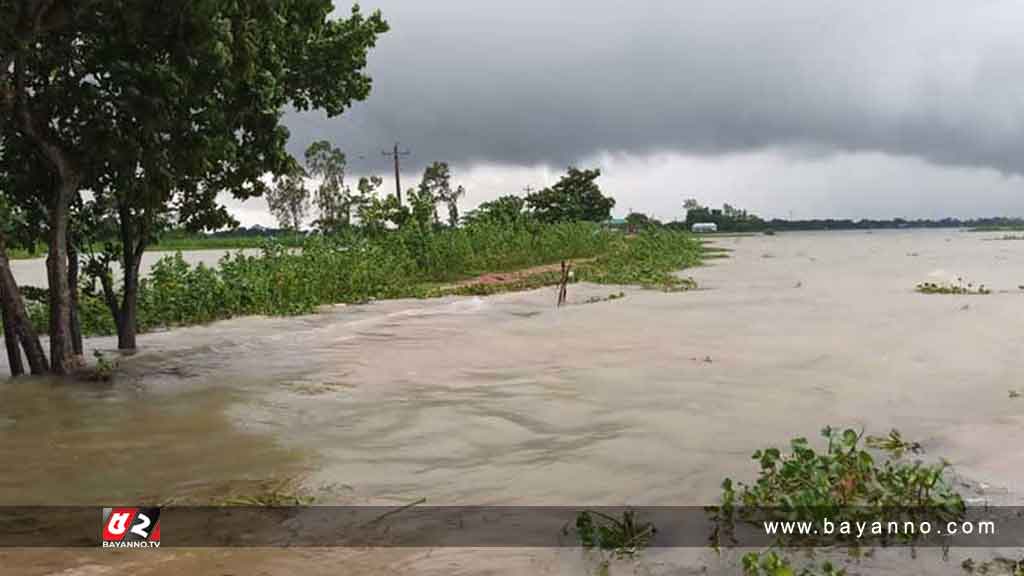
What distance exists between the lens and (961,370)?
9.27 m

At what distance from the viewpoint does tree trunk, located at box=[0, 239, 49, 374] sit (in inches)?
332

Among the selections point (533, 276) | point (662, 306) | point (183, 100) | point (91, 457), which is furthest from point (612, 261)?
point (91, 457)

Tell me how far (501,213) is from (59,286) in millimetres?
27128

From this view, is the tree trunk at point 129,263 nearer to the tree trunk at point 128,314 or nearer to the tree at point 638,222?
the tree trunk at point 128,314

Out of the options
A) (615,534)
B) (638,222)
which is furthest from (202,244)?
(615,534)

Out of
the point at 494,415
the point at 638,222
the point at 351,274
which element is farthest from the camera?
the point at 638,222

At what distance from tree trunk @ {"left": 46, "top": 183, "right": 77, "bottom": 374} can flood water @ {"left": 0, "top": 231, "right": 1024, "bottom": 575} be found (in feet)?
1.34

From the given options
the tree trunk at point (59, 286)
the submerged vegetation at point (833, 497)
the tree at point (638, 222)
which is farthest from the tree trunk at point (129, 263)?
the tree at point (638, 222)

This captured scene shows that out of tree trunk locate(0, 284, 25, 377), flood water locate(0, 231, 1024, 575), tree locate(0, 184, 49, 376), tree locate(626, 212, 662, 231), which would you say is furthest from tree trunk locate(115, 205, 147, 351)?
tree locate(626, 212, 662, 231)

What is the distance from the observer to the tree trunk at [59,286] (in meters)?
8.73

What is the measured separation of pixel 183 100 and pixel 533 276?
17598 mm

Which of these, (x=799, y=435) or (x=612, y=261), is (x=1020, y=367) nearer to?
(x=799, y=435)

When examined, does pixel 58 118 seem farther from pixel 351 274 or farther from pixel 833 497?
pixel 351 274

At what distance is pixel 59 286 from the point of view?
8.81 m
